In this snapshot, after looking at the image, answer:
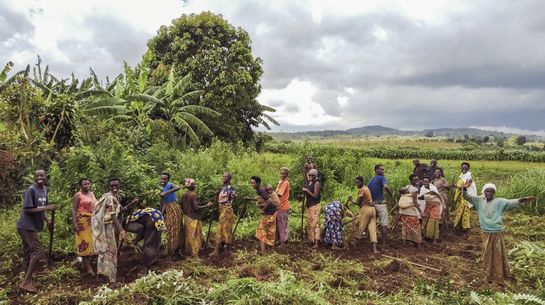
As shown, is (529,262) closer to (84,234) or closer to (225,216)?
(225,216)

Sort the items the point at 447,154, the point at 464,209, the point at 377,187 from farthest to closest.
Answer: the point at 447,154 → the point at 464,209 → the point at 377,187

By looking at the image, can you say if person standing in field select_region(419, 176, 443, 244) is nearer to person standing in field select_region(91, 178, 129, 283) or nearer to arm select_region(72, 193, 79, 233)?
person standing in field select_region(91, 178, 129, 283)

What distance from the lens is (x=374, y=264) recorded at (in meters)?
6.93

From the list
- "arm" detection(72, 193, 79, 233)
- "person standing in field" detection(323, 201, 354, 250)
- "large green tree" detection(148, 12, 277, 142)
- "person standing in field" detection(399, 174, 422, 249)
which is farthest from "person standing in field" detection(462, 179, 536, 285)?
"large green tree" detection(148, 12, 277, 142)

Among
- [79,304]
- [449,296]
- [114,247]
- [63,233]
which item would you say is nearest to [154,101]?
[63,233]

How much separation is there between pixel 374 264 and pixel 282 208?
1.89 m

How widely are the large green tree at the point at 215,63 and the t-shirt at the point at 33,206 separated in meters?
14.4

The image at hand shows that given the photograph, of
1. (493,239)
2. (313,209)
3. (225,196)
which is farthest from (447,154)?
(225,196)

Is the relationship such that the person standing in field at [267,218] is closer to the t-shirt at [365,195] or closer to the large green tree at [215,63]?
the t-shirt at [365,195]

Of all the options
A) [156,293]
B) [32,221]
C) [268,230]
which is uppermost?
[32,221]

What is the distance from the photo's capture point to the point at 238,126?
71.9 ft

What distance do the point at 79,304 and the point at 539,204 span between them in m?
11.1

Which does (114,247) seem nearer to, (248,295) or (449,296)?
(248,295)

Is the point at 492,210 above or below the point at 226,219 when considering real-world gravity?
above
